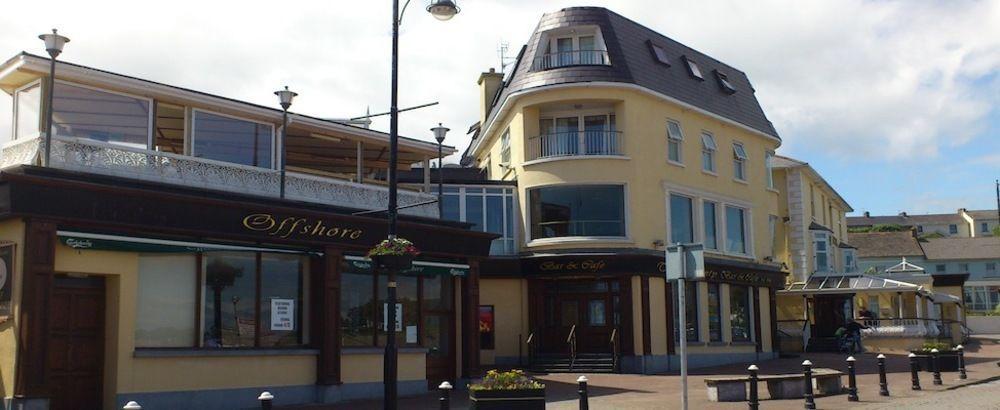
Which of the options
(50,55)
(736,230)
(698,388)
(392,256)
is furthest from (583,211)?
(50,55)

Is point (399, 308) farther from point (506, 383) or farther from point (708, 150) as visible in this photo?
point (708, 150)

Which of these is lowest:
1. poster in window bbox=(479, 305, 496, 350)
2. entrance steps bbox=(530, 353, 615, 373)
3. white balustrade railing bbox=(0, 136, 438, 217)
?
entrance steps bbox=(530, 353, 615, 373)

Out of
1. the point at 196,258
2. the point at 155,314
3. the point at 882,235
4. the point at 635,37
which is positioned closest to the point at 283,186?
the point at 196,258

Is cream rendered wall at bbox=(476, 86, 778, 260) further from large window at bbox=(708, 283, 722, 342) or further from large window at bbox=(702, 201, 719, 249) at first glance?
large window at bbox=(708, 283, 722, 342)

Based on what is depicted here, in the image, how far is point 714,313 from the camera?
3288 centimetres

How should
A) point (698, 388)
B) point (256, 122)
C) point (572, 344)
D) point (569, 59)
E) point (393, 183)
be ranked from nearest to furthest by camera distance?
point (393, 183) < point (256, 122) < point (698, 388) < point (572, 344) < point (569, 59)

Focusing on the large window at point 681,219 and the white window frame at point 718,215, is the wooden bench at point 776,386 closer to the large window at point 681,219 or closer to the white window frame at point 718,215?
the white window frame at point 718,215

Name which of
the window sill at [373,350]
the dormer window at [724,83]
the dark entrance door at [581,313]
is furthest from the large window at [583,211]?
the window sill at [373,350]

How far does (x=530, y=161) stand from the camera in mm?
30812

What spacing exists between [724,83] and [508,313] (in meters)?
12.0

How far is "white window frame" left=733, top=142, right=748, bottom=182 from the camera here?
3509cm

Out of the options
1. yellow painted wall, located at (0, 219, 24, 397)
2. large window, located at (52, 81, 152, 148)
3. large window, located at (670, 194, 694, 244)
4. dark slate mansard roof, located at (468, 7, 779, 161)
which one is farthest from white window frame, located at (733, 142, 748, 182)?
yellow painted wall, located at (0, 219, 24, 397)

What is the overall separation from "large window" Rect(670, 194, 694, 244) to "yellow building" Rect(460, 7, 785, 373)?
0.16 ft

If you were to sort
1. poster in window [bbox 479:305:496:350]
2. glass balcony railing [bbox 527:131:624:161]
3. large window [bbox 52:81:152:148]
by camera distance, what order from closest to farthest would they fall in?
large window [bbox 52:81:152:148]
glass balcony railing [bbox 527:131:624:161]
poster in window [bbox 479:305:496:350]
